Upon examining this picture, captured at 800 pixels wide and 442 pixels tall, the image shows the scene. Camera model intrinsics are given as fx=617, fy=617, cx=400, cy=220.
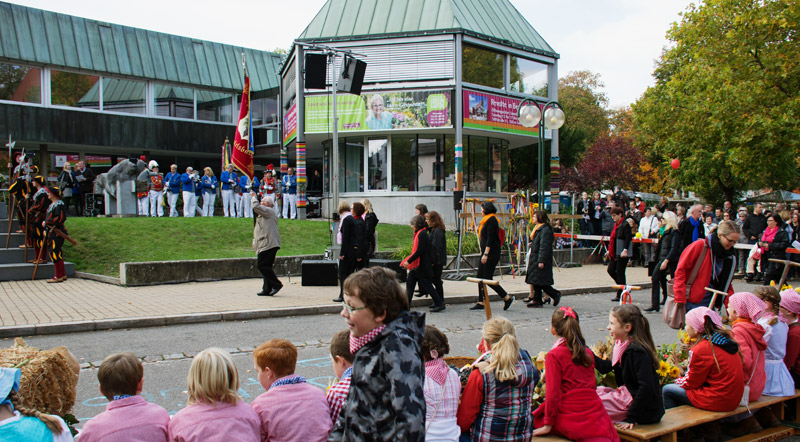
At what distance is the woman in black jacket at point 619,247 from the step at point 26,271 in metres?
11.8

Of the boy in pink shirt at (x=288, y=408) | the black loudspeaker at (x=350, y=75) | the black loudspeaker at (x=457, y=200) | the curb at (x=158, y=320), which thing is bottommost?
the curb at (x=158, y=320)

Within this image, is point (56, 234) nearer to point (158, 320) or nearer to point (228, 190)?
point (158, 320)

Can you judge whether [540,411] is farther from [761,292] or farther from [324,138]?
[324,138]

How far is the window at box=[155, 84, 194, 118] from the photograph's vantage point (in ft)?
102

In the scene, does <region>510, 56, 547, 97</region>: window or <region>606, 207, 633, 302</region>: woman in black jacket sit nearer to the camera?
<region>606, 207, 633, 302</region>: woman in black jacket

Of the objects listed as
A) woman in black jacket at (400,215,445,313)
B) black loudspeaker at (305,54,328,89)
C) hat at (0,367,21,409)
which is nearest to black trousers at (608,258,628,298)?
woman in black jacket at (400,215,445,313)

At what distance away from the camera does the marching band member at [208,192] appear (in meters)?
22.5

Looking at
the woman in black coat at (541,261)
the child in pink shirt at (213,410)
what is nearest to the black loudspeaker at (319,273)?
the woman in black coat at (541,261)

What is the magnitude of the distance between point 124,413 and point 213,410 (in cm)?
45

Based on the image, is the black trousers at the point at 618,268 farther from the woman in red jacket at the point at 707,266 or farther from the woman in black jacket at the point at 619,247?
the woman in red jacket at the point at 707,266

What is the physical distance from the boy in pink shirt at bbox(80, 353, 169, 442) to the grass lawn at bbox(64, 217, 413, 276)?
1163 centimetres

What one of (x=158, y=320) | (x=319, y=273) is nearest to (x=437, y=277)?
(x=319, y=273)

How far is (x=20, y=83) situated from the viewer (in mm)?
26578

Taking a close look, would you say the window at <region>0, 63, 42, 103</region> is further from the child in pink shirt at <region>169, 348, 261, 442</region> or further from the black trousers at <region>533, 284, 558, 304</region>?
the child in pink shirt at <region>169, 348, 261, 442</region>
